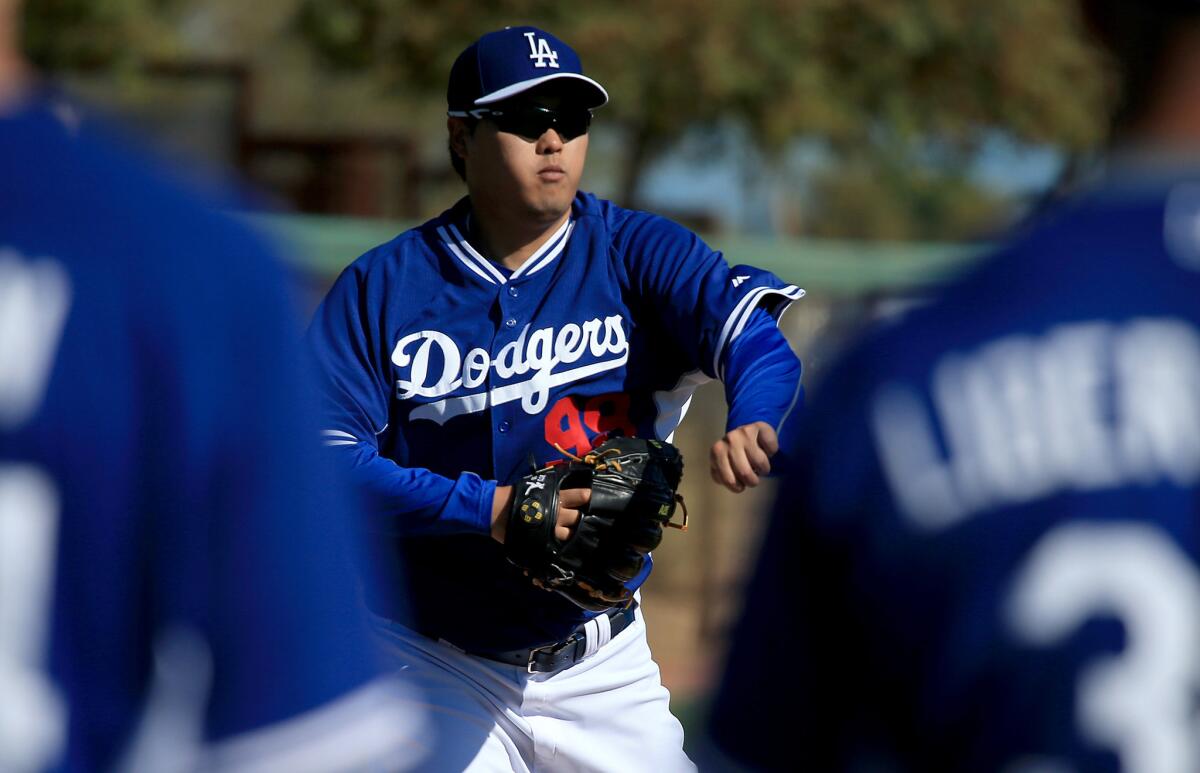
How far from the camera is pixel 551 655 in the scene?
371 cm

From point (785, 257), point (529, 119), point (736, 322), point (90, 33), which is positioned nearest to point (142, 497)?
point (736, 322)

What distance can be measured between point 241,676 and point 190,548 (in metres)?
0.11

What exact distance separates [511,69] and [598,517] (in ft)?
3.39

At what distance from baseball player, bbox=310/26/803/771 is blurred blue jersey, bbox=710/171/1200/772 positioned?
1.88m

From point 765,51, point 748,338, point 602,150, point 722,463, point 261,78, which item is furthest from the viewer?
point 602,150

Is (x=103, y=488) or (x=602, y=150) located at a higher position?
(x=103, y=488)

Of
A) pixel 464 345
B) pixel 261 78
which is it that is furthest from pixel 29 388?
pixel 261 78

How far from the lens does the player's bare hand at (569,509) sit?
11.1 feet

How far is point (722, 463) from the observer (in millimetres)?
3086

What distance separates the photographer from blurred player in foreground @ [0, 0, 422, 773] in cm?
130

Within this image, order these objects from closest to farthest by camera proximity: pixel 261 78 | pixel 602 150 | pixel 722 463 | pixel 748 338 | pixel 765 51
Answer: pixel 722 463
pixel 748 338
pixel 765 51
pixel 261 78
pixel 602 150

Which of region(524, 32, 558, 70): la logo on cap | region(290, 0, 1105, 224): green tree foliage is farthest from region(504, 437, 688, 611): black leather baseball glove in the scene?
region(290, 0, 1105, 224): green tree foliage

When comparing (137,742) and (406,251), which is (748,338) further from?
(137,742)

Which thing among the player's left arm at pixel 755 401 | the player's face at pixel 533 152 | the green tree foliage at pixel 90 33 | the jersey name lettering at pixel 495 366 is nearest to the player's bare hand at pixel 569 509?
the jersey name lettering at pixel 495 366
